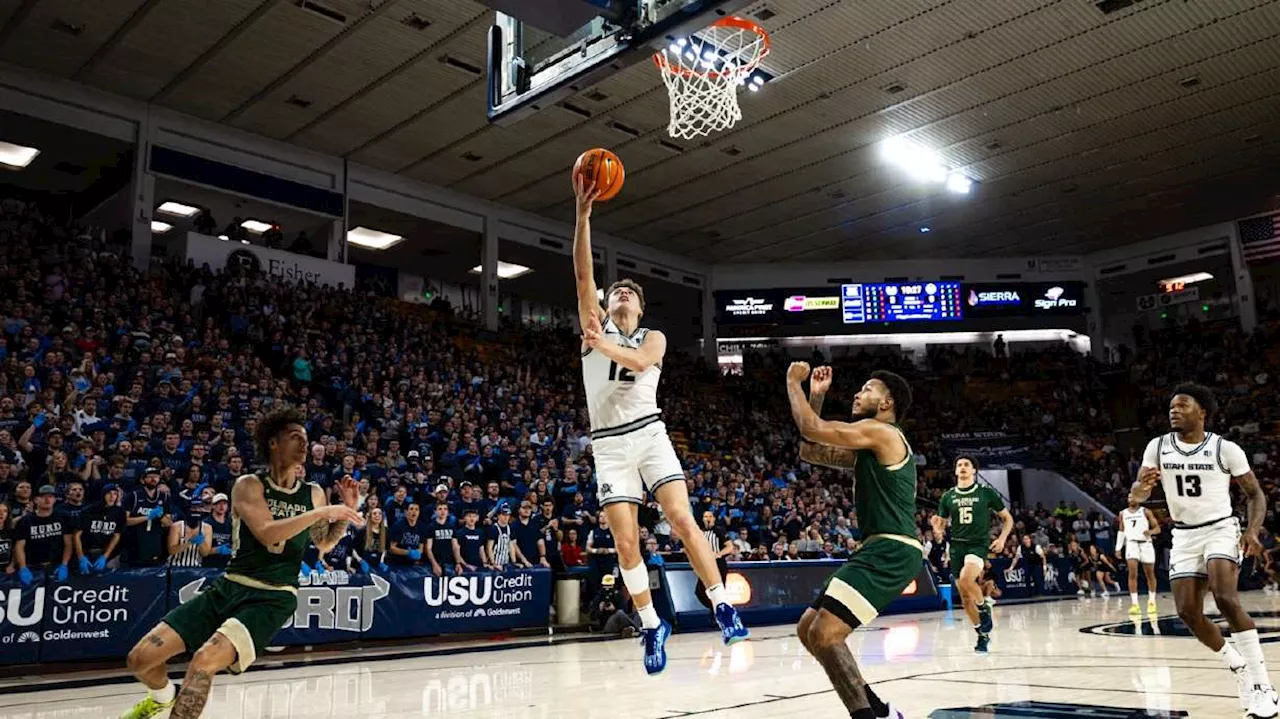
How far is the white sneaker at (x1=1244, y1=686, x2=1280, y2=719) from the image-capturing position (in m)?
5.72

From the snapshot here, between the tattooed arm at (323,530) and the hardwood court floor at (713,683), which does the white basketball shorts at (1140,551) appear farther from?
the tattooed arm at (323,530)

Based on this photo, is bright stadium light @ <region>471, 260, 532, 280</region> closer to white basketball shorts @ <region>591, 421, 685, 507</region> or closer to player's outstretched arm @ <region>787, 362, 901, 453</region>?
white basketball shorts @ <region>591, 421, 685, 507</region>

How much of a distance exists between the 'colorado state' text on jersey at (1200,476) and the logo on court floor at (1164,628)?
196 inches

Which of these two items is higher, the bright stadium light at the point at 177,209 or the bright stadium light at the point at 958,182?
the bright stadium light at the point at 958,182

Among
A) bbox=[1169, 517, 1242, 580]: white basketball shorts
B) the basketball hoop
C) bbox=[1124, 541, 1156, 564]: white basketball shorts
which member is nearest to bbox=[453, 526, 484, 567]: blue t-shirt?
the basketball hoop

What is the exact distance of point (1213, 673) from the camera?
7.91m

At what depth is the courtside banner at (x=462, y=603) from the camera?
491 inches

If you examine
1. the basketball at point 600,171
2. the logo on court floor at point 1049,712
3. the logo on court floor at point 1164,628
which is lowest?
the logo on court floor at point 1164,628

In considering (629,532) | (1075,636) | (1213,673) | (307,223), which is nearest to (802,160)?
(307,223)

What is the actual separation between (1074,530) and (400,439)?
54.3 ft

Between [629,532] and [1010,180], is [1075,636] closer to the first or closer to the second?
[629,532]

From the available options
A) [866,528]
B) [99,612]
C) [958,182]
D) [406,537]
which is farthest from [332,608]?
[958,182]

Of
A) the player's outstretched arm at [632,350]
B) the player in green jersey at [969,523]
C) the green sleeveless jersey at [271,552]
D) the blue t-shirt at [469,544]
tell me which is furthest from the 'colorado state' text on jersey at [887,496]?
the blue t-shirt at [469,544]

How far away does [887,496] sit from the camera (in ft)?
16.4
